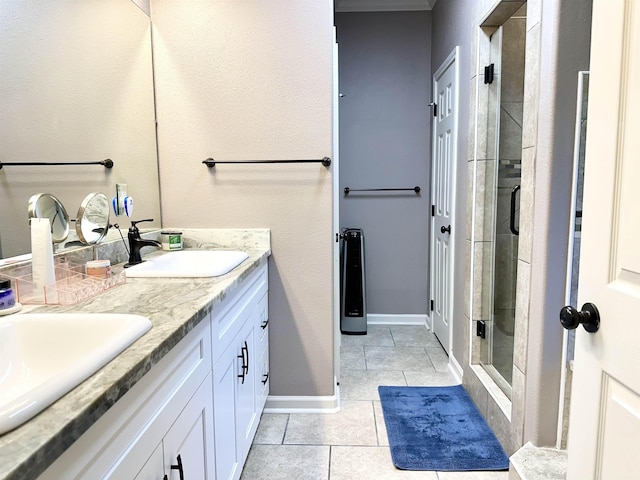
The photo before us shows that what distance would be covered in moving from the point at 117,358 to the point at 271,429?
5.20ft

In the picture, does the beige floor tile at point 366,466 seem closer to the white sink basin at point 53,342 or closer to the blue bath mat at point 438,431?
the blue bath mat at point 438,431

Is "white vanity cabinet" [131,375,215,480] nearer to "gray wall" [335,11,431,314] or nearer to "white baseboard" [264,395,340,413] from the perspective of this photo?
"white baseboard" [264,395,340,413]

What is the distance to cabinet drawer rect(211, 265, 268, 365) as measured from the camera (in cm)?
133

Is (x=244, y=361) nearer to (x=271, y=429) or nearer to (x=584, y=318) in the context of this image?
(x=271, y=429)

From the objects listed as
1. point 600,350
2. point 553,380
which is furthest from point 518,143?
point 600,350

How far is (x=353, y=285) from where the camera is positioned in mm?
3506

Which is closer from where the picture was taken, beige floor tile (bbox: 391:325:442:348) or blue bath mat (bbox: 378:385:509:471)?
blue bath mat (bbox: 378:385:509:471)

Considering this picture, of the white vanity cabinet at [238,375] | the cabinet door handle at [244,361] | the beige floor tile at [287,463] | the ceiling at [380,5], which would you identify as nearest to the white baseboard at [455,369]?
the beige floor tile at [287,463]

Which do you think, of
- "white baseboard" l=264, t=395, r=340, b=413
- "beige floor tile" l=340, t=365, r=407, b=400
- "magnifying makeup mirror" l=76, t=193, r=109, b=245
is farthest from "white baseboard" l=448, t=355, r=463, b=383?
"magnifying makeup mirror" l=76, t=193, r=109, b=245

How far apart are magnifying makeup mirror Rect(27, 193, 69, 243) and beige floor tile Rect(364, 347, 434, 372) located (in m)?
2.08

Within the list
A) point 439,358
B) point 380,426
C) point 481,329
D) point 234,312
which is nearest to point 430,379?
point 439,358

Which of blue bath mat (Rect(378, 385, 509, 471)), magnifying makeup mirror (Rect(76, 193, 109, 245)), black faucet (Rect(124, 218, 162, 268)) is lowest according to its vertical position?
blue bath mat (Rect(378, 385, 509, 471))

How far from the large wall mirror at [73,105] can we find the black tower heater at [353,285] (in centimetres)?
163

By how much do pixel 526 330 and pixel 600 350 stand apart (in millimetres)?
761
